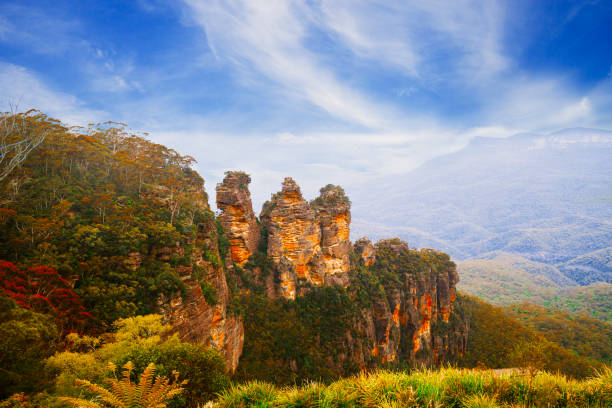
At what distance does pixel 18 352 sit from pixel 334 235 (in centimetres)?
3472

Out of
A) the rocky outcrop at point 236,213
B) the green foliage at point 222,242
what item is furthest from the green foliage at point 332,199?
the green foliage at point 222,242

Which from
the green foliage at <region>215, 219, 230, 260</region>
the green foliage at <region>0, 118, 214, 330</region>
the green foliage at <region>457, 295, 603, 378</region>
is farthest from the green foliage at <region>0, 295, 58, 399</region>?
the green foliage at <region>457, 295, 603, 378</region>

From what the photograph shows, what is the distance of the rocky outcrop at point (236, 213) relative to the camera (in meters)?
31.0

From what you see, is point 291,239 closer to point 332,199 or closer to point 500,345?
point 332,199

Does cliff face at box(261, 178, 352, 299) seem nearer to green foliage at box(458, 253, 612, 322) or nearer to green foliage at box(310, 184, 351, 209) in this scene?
green foliage at box(310, 184, 351, 209)

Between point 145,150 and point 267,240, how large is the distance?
64.3 ft

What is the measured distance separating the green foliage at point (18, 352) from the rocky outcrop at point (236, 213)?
23.1 m

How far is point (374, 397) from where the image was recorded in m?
6.12

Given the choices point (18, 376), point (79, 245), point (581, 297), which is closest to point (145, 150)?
point (79, 245)

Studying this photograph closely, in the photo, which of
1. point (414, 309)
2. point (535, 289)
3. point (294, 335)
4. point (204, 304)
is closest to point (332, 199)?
point (294, 335)

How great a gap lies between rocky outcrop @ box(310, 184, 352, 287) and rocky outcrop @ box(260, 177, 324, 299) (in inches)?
91.4

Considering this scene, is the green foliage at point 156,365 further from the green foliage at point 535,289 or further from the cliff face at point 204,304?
the green foliage at point 535,289

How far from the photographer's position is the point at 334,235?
3925cm

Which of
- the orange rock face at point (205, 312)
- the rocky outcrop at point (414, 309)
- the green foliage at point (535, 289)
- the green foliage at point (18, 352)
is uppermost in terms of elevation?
the green foliage at point (18, 352)
